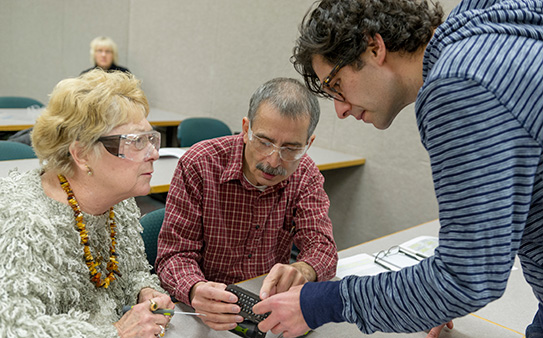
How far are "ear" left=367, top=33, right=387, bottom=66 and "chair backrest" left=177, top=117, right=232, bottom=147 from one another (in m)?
3.29

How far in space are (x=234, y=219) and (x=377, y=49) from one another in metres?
1.02

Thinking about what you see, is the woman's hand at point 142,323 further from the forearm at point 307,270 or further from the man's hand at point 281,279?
the forearm at point 307,270

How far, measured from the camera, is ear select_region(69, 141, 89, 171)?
133cm

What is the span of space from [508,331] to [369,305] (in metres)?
0.92

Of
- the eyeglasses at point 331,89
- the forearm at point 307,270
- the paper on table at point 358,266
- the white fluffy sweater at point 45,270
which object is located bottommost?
the paper on table at point 358,266

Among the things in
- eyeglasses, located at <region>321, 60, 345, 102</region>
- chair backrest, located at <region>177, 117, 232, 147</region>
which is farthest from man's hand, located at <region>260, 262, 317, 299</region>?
chair backrest, located at <region>177, 117, 232, 147</region>

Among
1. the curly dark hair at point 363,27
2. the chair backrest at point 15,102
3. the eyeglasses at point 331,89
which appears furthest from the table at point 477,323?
the chair backrest at point 15,102

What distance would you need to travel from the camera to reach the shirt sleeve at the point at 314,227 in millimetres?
1849

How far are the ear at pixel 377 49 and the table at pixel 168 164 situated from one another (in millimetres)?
1488

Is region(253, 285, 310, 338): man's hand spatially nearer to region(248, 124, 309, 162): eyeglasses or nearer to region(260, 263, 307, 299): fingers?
region(260, 263, 307, 299): fingers

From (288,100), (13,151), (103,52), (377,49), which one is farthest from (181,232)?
(103,52)

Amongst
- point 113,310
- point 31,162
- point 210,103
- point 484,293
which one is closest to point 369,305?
point 484,293

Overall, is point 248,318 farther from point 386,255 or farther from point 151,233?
point 386,255

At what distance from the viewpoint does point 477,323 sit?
165 cm
